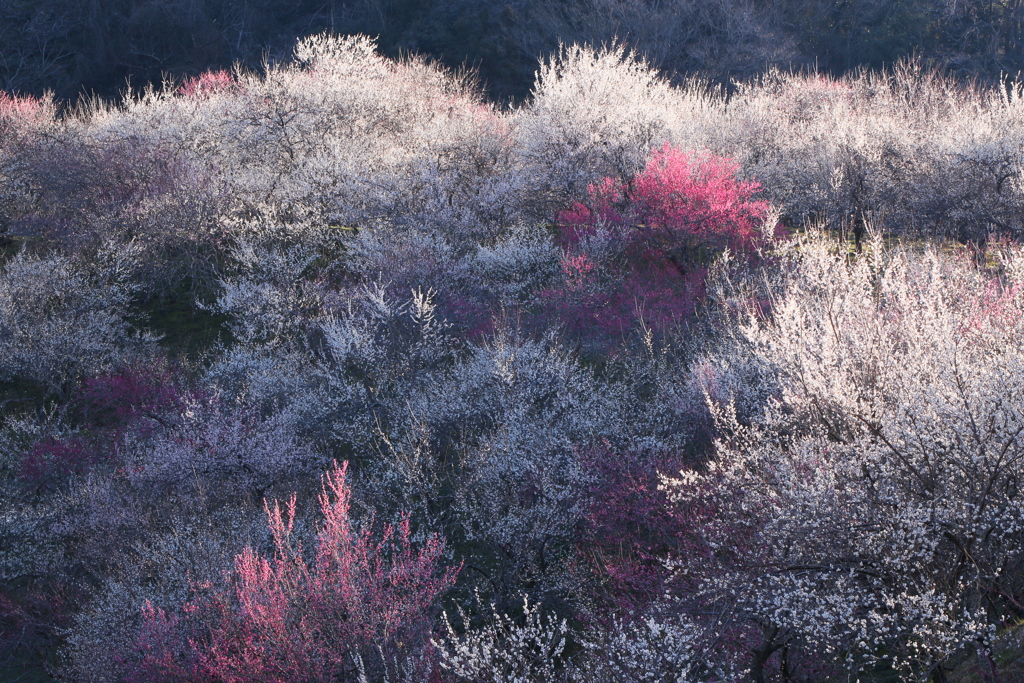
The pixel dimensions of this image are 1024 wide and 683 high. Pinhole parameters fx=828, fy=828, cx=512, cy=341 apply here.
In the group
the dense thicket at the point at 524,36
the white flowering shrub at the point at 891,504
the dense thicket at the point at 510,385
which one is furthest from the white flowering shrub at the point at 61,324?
the dense thicket at the point at 524,36

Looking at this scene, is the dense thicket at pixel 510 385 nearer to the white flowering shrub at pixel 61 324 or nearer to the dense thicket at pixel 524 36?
the white flowering shrub at pixel 61 324

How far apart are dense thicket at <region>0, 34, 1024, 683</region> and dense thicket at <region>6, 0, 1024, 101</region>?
1037cm

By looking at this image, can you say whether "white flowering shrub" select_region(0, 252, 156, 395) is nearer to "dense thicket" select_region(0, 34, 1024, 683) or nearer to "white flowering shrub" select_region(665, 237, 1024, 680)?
"dense thicket" select_region(0, 34, 1024, 683)

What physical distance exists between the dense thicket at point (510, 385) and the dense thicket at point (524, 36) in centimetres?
1037

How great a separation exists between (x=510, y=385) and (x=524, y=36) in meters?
33.8

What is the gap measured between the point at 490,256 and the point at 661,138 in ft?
22.6

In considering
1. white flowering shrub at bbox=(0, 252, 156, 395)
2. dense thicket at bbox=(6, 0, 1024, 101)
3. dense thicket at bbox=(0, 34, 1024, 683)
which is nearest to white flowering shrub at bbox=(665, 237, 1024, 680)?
dense thicket at bbox=(0, 34, 1024, 683)

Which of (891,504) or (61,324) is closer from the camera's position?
(891,504)

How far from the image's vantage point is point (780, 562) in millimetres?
6977

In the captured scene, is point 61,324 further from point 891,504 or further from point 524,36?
point 524,36

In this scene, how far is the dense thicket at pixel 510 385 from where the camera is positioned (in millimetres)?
7051

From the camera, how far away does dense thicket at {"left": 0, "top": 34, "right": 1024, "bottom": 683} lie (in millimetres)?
7051

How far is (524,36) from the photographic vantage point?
43.3 metres

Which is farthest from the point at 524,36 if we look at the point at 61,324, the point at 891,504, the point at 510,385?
the point at 891,504
